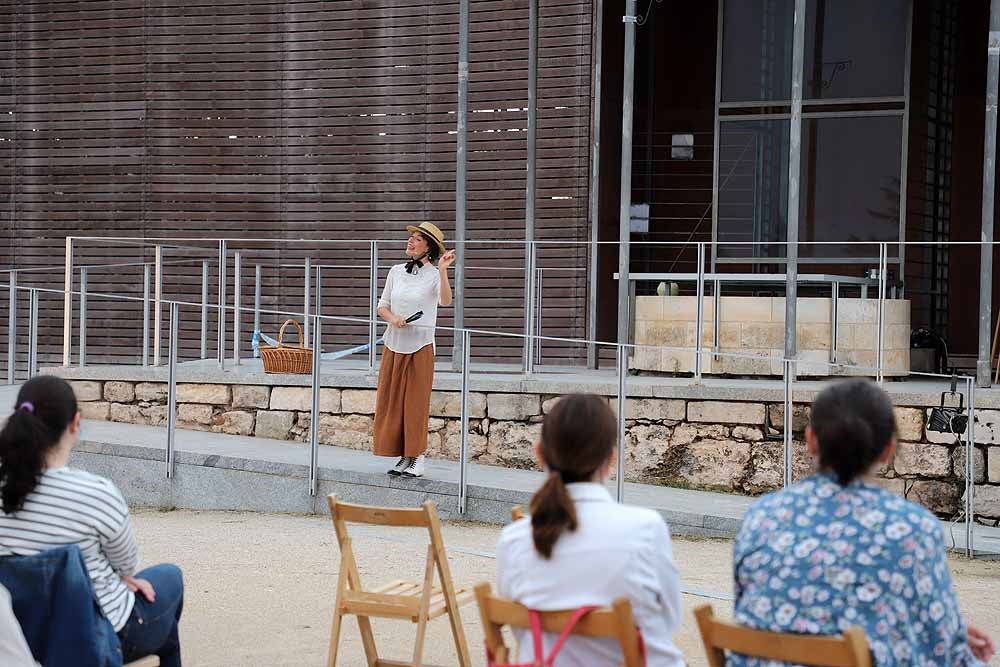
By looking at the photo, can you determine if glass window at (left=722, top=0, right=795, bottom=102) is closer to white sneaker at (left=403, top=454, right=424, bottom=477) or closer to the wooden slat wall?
the wooden slat wall

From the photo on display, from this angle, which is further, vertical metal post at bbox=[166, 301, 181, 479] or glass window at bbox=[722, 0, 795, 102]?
glass window at bbox=[722, 0, 795, 102]

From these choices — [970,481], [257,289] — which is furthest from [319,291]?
[970,481]

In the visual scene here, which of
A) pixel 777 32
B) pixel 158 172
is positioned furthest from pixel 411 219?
pixel 777 32

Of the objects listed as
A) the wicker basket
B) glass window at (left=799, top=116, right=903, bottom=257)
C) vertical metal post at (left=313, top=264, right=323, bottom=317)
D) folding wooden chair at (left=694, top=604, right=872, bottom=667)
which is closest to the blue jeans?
folding wooden chair at (left=694, top=604, right=872, bottom=667)

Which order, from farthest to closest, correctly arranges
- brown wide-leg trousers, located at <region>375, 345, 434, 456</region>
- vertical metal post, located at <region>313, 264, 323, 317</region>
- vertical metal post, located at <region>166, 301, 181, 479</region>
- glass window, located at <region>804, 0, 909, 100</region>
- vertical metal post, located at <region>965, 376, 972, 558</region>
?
glass window, located at <region>804, 0, 909, 100</region> → vertical metal post, located at <region>313, 264, 323, 317</region> → vertical metal post, located at <region>166, 301, 181, 479</region> → brown wide-leg trousers, located at <region>375, 345, 434, 456</region> → vertical metal post, located at <region>965, 376, 972, 558</region>

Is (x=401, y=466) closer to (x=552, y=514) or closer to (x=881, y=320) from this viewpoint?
(x=881, y=320)

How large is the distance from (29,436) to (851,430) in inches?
76.8

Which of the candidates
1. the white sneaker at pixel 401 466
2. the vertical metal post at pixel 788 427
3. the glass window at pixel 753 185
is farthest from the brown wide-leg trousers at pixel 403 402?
the glass window at pixel 753 185

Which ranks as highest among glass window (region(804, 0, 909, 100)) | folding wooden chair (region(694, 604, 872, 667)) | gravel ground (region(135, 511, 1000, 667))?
glass window (region(804, 0, 909, 100))

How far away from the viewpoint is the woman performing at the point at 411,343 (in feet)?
24.5

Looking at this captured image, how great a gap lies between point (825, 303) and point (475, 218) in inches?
144

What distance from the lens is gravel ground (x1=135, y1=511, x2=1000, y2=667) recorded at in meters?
4.90

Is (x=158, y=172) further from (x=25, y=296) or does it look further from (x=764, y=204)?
(x=764, y=204)

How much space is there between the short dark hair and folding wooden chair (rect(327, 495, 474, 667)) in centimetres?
143
